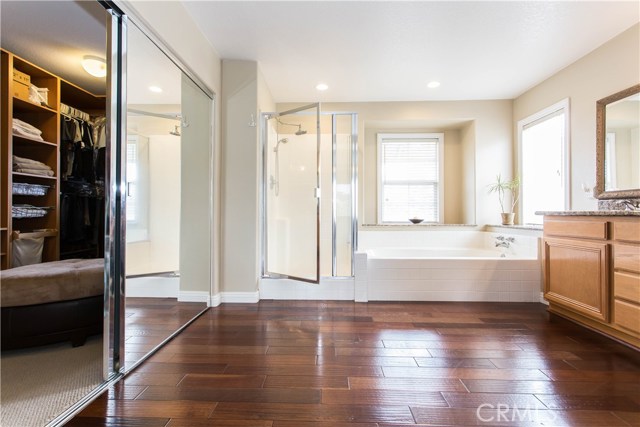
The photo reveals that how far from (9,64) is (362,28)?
8.02 feet

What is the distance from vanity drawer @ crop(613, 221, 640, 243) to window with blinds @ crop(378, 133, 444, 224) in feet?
8.58

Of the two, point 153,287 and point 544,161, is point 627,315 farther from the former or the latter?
point 153,287

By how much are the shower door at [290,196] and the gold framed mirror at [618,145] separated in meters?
2.67

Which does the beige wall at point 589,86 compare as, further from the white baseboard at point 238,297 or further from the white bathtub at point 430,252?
the white baseboard at point 238,297

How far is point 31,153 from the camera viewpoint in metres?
1.96

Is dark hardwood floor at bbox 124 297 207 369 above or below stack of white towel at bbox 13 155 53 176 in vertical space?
below

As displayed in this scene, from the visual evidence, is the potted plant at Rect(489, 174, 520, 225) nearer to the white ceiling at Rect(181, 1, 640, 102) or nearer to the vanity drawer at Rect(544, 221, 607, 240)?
the white ceiling at Rect(181, 1, 640, 102)

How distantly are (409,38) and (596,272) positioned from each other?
2.34 meters

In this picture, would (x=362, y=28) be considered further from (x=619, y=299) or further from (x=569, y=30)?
(x=619, y=299)

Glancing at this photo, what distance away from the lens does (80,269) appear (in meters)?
1.88

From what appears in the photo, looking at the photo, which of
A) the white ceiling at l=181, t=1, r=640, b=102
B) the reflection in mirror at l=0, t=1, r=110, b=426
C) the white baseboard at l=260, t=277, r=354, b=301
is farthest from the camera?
the white baseboard at l=260, t=277, r=354, b=301

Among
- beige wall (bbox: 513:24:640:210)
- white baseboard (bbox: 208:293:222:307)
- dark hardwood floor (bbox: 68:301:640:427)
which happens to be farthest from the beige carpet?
beige wall (bbox: 513:24:640:210)

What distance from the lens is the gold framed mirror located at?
247cm

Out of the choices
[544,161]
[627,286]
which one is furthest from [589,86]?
[627,286]
